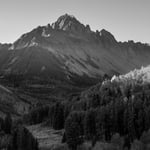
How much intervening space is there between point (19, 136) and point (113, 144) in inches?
1396

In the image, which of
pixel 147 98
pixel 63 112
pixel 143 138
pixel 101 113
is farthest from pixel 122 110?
pixel 63 112

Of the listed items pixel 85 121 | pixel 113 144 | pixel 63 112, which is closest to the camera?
pixel 113 144

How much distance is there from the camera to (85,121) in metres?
146

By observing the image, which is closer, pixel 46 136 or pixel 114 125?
pixel 114 125

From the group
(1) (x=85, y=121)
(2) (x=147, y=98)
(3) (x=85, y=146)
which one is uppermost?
(2) (x=147, y=98)

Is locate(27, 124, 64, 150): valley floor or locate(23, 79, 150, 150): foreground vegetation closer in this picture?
locate(23, 79, 150, 150): foreground vegetation

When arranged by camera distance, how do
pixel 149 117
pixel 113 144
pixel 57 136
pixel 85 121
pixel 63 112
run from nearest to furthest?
pixel 113 144 → pixel 149 117 → pixel 85 121 → pixel 57 136 → pixel 63 112

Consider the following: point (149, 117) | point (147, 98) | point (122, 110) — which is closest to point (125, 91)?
point (147, 98)

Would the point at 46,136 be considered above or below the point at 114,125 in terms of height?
below

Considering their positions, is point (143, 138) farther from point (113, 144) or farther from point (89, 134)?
point (89, 134)

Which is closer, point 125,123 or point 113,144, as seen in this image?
point 113,144

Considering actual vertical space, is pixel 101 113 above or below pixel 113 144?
above

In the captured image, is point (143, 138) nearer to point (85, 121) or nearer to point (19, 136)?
point (85, 121)

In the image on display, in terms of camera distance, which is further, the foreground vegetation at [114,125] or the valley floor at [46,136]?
the valley floor at [46,136]
